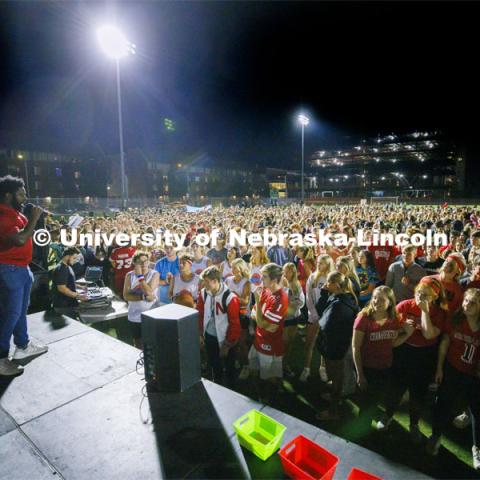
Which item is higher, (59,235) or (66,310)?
(59,235)

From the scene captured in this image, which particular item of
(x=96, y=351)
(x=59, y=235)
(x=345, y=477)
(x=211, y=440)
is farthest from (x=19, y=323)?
(x=59, y=235)

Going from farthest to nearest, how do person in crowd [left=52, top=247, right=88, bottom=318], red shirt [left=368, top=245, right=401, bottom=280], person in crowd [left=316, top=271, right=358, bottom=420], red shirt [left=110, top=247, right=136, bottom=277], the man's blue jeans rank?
red shirt [left=110, top=247, right=136, bottom=277], red shirt [left=368, top=245, right=401, bottom=280], person in crowd [left=52, top=247, right=88, bottom=318], person in crowd [left=316, top=271, right=358, bottom=420], the man's blue jeans

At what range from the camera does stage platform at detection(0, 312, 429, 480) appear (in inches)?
96.9

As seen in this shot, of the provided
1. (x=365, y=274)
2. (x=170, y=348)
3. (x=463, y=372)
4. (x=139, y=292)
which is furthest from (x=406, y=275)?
(x=139, y=292)

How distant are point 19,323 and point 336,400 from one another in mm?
4310

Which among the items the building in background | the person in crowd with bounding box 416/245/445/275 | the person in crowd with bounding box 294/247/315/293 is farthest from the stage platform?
the building in background

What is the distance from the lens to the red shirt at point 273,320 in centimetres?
412

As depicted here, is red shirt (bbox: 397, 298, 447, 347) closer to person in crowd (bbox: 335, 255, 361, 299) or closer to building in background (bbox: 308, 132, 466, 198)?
person in crowd (bbox: 335, 255, 361, 299)

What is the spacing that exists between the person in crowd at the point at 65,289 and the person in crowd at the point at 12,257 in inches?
90.0

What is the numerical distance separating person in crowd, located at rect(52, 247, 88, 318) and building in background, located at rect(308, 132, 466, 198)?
76.2 metres

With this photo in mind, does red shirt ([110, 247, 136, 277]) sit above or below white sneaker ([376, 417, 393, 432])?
above

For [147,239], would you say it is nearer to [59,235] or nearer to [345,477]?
[59,235]

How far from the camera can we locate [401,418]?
4.17 meters

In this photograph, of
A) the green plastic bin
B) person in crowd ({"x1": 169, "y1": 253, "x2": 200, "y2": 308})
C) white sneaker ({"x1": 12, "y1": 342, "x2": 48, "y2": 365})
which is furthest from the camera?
person in crowd ({"x1": 169, "y1": 253, "x2": 200, "y2": 308})
